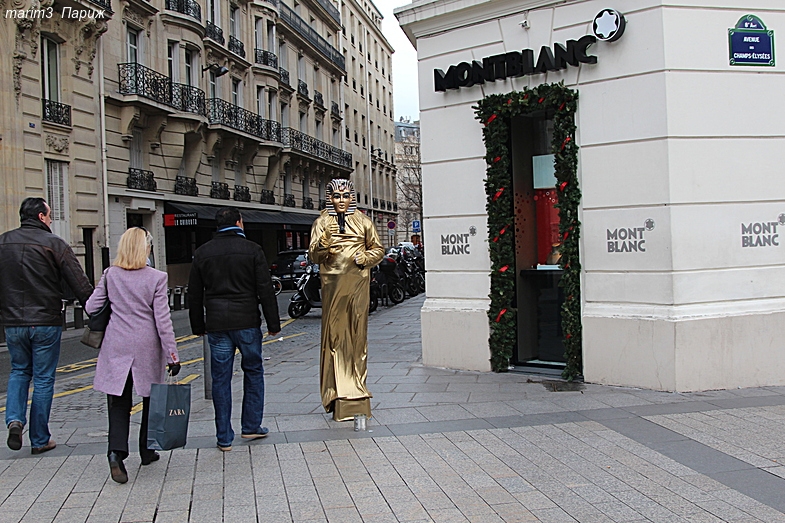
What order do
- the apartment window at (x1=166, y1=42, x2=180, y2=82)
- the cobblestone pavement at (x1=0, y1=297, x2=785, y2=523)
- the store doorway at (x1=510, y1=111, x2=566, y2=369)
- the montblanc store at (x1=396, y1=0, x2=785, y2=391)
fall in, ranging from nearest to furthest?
1. the cobblestone pavement at (x1=0, y1=297, x2=785, y2=523)
2. the montblanc store at (x1=396, y1=0, x2=785, y2=391)
3. the store doorway at (x1=510, y1=111, x2=566, y2=369)
4. the apartment window at (x1=166, y1=42, x2=180, y2=82)

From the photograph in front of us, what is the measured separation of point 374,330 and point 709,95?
7990 millimetres

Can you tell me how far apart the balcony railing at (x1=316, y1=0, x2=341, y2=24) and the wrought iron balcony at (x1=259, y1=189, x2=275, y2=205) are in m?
15.6

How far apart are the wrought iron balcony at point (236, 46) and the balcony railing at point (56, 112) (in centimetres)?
1348

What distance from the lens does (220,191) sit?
33156 mm

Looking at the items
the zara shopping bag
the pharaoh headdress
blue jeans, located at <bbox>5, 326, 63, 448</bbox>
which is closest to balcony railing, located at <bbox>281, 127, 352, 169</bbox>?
the pharaoh headdress

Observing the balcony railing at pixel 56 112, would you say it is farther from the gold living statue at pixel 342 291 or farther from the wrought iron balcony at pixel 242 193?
the gold living statue at pixel 342 291

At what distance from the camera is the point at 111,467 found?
4969 millimetres

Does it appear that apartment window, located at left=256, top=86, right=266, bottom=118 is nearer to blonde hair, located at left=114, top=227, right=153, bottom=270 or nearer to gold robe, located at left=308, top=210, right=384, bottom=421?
gold robe, located at left=308, top=210, right=384, bottom=421

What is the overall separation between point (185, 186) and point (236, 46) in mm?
8428

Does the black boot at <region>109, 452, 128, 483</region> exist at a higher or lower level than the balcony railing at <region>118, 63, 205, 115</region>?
lower

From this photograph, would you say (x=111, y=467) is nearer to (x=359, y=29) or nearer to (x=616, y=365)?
(x=616, y=365)

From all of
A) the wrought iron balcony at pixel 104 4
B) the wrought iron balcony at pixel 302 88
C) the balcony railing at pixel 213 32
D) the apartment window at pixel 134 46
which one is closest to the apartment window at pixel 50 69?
the wrought iron balcony at pixel 104 4

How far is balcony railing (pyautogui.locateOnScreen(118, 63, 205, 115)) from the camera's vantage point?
83.5 ft

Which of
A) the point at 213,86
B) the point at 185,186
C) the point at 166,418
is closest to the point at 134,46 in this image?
the point at 185,186
